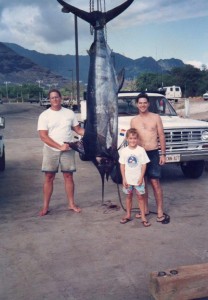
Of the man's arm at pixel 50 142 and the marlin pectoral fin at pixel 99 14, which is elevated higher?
the marlin pectoral fin at pixel 99 14

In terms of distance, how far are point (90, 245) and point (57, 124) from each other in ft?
6.17

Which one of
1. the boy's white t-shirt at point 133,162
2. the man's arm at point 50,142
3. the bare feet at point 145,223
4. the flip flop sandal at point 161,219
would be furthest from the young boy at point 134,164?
the man's arm at point 50,142

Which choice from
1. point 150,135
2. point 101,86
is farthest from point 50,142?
point 101,86

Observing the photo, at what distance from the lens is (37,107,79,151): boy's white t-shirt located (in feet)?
19.4

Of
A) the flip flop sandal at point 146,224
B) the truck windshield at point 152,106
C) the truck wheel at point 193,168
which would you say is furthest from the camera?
the truck windshield at point 152,106

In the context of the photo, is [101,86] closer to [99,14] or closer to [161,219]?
[99,14]

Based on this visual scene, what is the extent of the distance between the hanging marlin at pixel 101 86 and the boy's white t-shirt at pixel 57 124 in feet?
3.44

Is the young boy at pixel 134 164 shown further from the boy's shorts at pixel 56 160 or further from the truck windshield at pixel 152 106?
the truck windshield at pixel 152 106

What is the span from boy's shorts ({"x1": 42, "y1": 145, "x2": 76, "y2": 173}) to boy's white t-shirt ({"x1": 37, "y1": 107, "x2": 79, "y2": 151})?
8.7 inches

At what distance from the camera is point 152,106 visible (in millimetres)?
9203

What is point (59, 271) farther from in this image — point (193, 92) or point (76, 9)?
point (193, 92)

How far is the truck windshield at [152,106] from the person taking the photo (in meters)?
8.99

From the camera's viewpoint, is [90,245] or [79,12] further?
[90,245]

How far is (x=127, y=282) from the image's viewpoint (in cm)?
399
